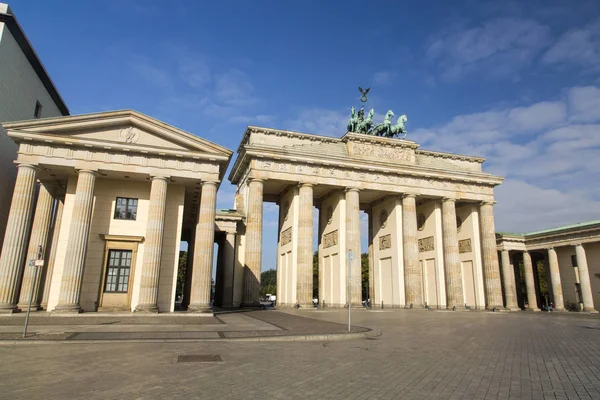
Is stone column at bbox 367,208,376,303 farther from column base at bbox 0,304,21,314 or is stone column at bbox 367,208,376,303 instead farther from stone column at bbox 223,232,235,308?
column base at bbox 0,304,21,314

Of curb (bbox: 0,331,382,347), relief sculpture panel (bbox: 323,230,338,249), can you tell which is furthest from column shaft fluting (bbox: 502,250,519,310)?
curb (bbox: 0,331,382,347)

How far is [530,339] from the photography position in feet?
46.8

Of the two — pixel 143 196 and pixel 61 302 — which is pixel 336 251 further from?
pixel 61 302

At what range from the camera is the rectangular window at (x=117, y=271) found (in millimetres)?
23109

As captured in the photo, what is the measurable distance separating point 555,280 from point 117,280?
161ft

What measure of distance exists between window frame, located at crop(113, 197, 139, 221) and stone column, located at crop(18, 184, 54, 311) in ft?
12.6

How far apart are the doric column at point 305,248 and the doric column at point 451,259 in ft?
50.5

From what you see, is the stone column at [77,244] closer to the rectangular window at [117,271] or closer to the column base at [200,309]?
the rectangular window at [117,271]

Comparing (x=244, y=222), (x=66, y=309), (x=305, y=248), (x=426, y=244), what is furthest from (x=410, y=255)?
(x=66, y=309)

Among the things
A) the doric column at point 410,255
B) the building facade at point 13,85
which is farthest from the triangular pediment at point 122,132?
the doric column at point 410,255

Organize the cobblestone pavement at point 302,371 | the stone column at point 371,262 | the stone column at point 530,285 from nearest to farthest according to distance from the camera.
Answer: the cobblestone pavement at point 302,371, the stone column at point 371,262, the stone column at point 530,285

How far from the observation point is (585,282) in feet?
141

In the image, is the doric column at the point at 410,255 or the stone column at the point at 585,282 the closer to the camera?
the doric column at the point at 410,255

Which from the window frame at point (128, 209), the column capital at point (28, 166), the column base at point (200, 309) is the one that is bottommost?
the column base at point (200, 309)
